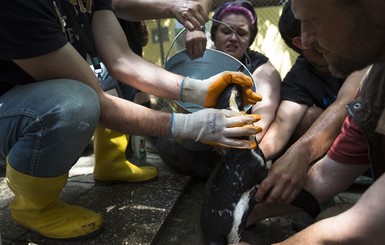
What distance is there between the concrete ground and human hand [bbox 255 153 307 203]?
0.62 ft

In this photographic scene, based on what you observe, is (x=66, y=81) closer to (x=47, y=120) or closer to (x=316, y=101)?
(x=47, y=120)

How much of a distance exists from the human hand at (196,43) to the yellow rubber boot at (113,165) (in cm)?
66

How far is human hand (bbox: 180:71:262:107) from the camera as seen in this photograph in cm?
156

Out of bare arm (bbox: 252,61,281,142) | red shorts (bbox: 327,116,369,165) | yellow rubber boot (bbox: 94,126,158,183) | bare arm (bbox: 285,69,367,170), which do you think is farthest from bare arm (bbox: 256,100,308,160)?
yellow rubber boot (bbox: 94,126,158,183)

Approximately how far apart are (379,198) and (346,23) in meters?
0.48

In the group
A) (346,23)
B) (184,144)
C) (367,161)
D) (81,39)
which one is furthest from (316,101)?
(81,39)

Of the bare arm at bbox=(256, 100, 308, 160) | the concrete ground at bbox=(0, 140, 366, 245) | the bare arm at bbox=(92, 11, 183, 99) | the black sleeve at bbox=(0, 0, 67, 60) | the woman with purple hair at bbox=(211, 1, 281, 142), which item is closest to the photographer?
the black sleeve at bbox=(0, 0, 67, 60)

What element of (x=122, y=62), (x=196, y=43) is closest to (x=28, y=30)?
(x=122, y=62)

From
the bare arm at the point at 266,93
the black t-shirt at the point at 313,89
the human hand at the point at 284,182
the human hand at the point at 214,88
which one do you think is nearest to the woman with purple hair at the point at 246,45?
the bare arm at the point at 266,93

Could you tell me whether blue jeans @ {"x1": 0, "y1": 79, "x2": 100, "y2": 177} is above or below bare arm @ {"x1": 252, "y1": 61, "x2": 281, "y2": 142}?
above

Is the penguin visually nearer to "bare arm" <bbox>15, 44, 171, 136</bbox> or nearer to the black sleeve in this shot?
"bare arm" <bbox>15, 44, 171, 136</bbox>

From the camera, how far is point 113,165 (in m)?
2.10

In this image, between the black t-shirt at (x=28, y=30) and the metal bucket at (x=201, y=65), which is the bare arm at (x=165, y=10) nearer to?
the metal bucket at (x=201, y=65)

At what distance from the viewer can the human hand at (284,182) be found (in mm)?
1455
